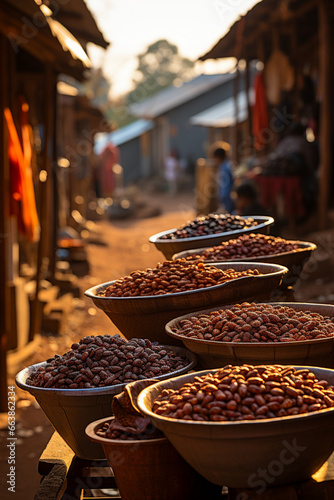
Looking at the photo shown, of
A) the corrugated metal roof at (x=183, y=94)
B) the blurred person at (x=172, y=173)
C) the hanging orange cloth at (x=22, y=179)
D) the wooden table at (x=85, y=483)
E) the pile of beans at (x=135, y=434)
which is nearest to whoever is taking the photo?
the wooden table at (x=85, y=483)

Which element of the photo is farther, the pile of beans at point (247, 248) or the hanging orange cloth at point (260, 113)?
the hanging orange cloth at point (260, 113)

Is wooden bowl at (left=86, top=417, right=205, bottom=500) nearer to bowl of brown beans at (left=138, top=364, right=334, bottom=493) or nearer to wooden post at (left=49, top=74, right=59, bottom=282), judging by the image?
bowl of brown beans at (left=138, top=364, right=334, bottom=493)

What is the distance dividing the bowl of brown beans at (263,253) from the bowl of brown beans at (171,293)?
286 mm

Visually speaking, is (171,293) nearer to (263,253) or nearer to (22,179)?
(263,253)

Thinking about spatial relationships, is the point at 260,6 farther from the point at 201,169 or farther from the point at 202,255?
the point at 201,169

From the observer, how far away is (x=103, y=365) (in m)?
2.33

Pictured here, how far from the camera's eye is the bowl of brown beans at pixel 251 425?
68.6 inches

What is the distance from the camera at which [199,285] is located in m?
2.74

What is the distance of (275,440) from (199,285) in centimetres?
106

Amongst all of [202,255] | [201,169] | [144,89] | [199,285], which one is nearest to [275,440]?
[199,285]

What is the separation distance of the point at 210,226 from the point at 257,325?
4.87ft

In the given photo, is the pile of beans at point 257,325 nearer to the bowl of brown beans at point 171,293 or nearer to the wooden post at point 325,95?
the bowl of brown beans at point 171,293

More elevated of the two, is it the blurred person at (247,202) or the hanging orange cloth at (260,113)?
the hanging orange cloth at (260,113)

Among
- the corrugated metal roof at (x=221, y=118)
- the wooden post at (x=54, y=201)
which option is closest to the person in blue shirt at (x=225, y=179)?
the wooden post at (x=54, y=201)
